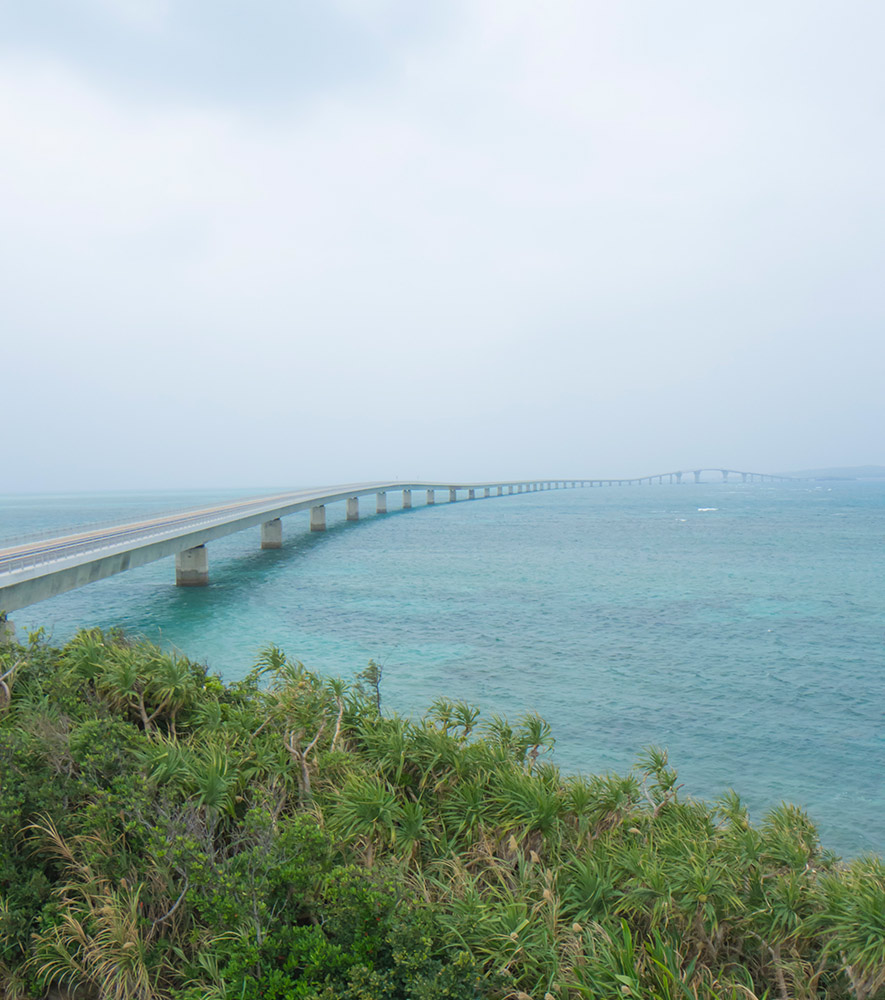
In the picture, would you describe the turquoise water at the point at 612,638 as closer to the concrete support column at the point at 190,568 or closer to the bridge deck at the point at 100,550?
the concrete support column at the point at 190,568

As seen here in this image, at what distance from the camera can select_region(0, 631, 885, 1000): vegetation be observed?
21.0 feet

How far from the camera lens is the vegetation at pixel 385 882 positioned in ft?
21.0

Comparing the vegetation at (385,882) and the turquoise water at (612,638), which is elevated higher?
the vegetation at (385,882)

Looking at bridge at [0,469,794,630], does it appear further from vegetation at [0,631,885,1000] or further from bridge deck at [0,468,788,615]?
vegetation at [0,631,885,1000]

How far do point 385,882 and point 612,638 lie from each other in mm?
23162

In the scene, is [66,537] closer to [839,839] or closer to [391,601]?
[391,601]

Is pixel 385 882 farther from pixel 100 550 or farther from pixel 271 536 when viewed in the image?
pixel 271 536

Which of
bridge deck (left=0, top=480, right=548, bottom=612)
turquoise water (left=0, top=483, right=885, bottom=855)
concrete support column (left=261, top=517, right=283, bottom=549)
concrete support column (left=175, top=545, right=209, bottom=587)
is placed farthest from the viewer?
concrete support column (left=261, top=517, right=283, bottom=549)

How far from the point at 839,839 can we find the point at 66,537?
4041 cm

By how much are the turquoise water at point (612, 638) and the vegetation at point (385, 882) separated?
715 cm

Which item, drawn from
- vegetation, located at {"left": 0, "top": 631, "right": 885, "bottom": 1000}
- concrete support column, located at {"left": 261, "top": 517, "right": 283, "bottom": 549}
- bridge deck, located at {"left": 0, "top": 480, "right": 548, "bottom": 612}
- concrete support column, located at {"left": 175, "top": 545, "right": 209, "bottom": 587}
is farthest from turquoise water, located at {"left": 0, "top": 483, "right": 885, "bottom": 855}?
vegetation, located at {"left": 0, "top": 631, "right": 885, "bottom": 1000}

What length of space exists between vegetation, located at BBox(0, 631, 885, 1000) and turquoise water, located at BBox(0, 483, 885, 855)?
7155 mm

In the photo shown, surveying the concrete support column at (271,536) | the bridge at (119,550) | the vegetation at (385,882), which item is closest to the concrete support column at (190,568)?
the bridge at (119,550)

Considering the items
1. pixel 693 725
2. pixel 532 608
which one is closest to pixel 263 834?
pixel 693 725
